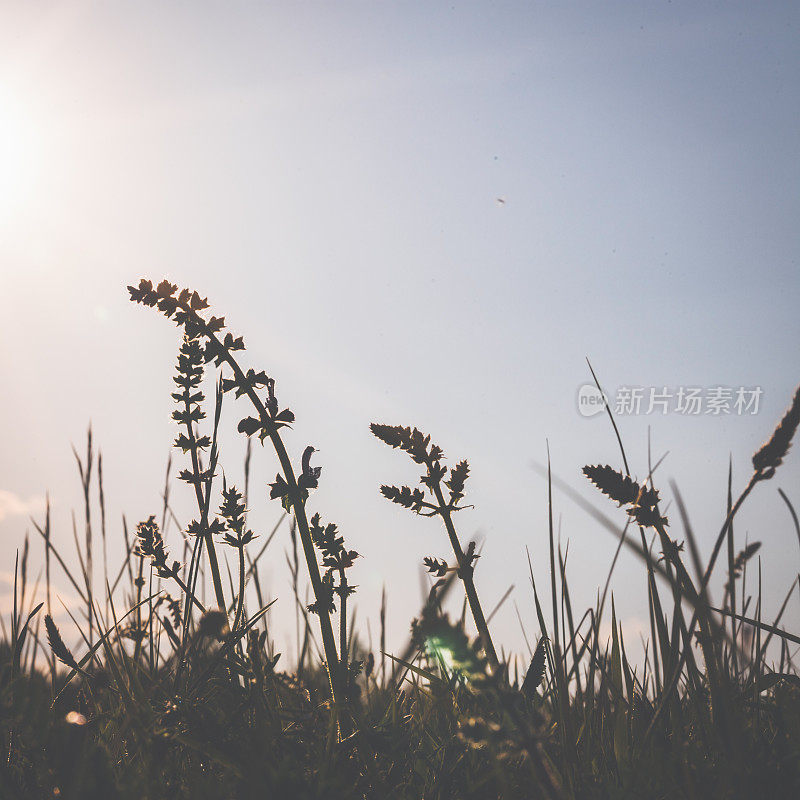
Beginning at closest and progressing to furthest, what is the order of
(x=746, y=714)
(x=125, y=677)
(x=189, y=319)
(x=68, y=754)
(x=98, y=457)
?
(x=68, y=754), (x=746, y=714), (x=189, y=319), (x=125, y=677), (x=98, y=457)

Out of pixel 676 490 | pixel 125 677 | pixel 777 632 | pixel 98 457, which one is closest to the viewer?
pixel 676 490

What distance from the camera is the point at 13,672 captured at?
91.1 inches

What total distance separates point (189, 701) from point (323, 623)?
0.48 meters

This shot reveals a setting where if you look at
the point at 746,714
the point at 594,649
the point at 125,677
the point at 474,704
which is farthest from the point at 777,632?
the point at 125,677

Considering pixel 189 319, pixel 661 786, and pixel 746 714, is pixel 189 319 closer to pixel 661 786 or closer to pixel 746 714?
pixel 661 786

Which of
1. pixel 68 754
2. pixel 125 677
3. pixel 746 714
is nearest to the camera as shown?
pixel 68 754

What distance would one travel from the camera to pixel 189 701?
83.4 inches

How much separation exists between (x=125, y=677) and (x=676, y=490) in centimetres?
221

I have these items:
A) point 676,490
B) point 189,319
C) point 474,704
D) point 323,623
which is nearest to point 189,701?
point 323,623

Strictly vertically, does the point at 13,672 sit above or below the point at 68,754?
above

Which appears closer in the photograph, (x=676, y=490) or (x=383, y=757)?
(x=676, y=490)

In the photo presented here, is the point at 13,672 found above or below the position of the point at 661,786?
above

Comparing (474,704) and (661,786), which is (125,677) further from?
(661,786)

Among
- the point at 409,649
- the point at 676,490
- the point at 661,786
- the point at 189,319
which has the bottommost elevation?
the point at 661,786
